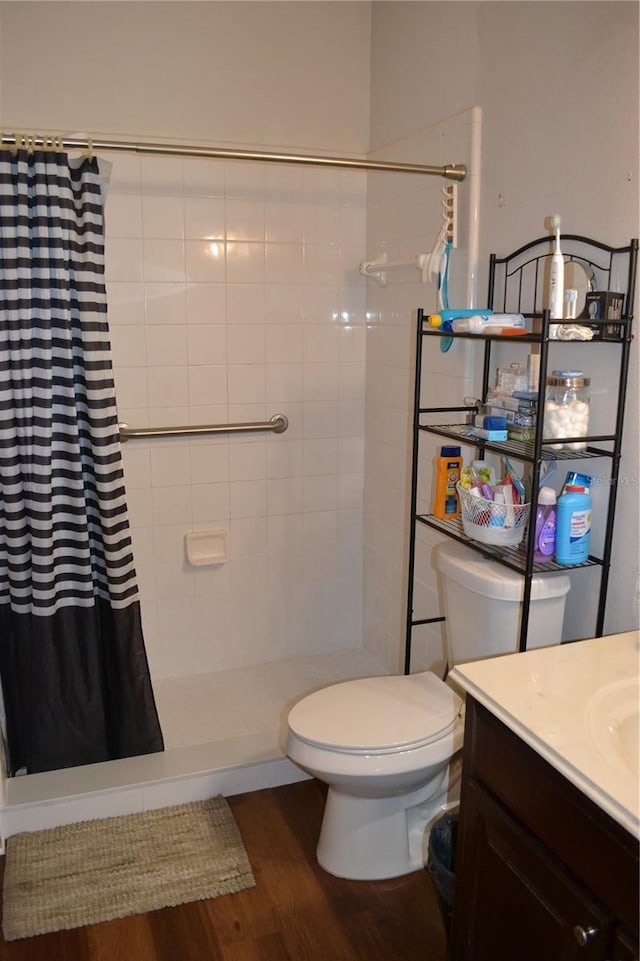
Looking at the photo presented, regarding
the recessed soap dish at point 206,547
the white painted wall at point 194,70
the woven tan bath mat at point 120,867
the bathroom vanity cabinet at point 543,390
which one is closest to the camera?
the bathroom vanity cabinet at point 543,390

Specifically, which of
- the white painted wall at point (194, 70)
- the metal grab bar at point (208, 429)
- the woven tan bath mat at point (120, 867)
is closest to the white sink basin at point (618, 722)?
the woven tan bath mat at point (120, 867)

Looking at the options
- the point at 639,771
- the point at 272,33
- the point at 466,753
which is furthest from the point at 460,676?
the point at 272,33

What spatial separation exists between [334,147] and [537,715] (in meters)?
2.24

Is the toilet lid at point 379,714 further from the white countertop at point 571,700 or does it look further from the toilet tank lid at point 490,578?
the white countertop at point 571,700

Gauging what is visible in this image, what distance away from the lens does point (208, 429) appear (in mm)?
2797

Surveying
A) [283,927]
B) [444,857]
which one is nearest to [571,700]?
[444,857]

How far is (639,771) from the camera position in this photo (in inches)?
45.5

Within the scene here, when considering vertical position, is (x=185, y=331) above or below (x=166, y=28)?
below

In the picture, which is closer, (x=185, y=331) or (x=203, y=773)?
(x=203, y=773)

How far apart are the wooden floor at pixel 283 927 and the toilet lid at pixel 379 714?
1.46 ft

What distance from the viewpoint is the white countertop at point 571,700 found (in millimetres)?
1082

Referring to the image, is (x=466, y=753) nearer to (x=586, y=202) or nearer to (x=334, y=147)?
(x=586, y=202)

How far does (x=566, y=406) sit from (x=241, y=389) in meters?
1.44

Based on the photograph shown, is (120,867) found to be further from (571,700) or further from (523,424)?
(523,424)
